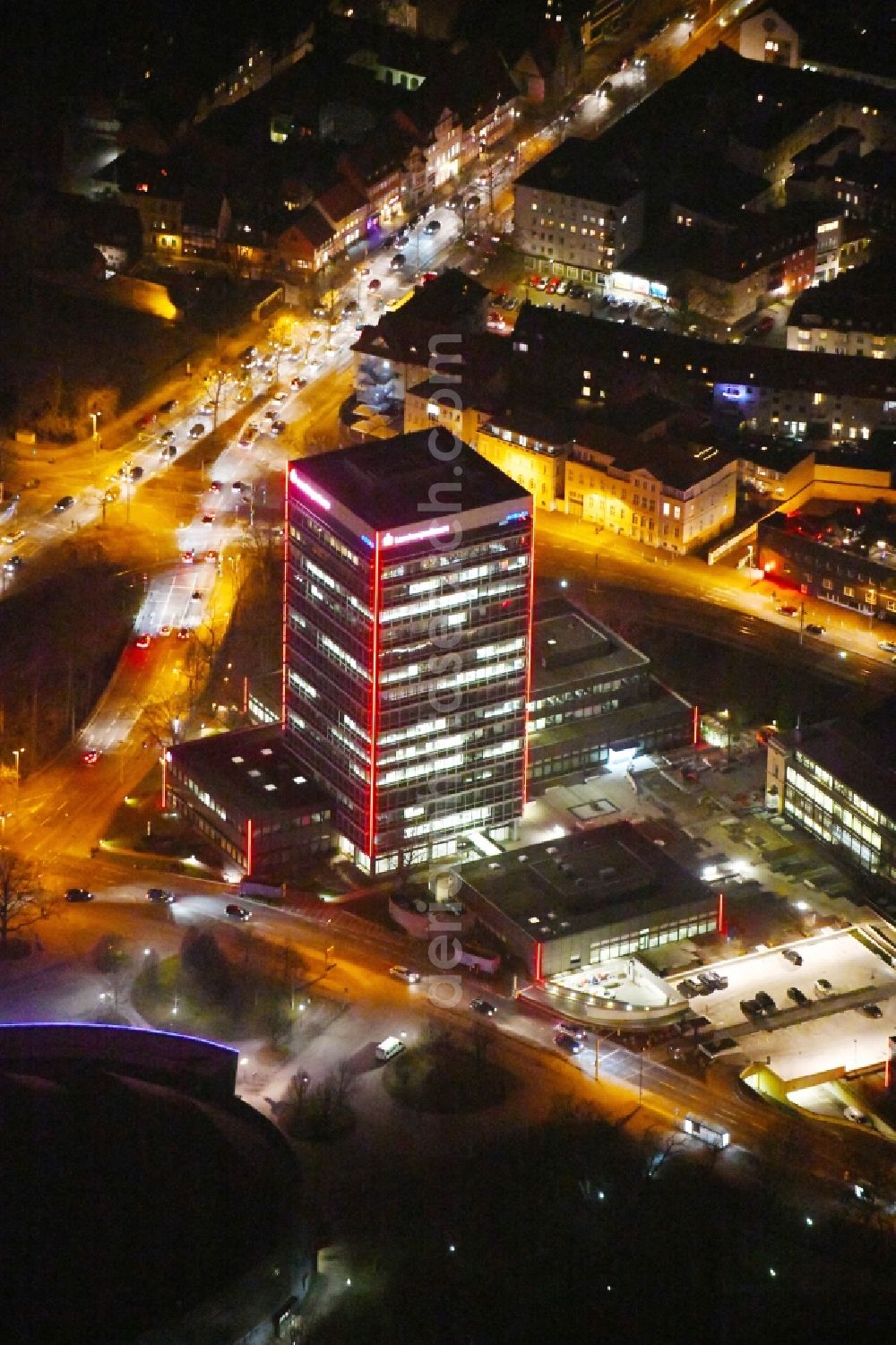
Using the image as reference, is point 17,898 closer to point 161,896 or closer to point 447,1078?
point 161,896

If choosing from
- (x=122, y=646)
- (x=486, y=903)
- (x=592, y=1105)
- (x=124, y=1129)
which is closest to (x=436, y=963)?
(x=486, y=903)

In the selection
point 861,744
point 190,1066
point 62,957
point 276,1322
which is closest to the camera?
point 276,1322

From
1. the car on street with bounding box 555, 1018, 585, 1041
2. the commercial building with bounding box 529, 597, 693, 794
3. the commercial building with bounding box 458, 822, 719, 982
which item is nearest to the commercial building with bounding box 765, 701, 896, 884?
the commercial building with bounding box 529, 597, 693, 794

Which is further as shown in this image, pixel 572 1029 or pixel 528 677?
pixel 528 677

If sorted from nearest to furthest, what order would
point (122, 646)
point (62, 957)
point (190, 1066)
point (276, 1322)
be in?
point (276, 1322)
point (190, 1066)
point (62, 957)
point (122, 646)

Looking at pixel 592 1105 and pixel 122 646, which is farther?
pixel 122 646

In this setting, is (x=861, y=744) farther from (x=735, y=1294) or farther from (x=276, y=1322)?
(x=276, y=1322)

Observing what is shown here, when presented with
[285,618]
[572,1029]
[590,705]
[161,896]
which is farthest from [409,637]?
[572,1029]
